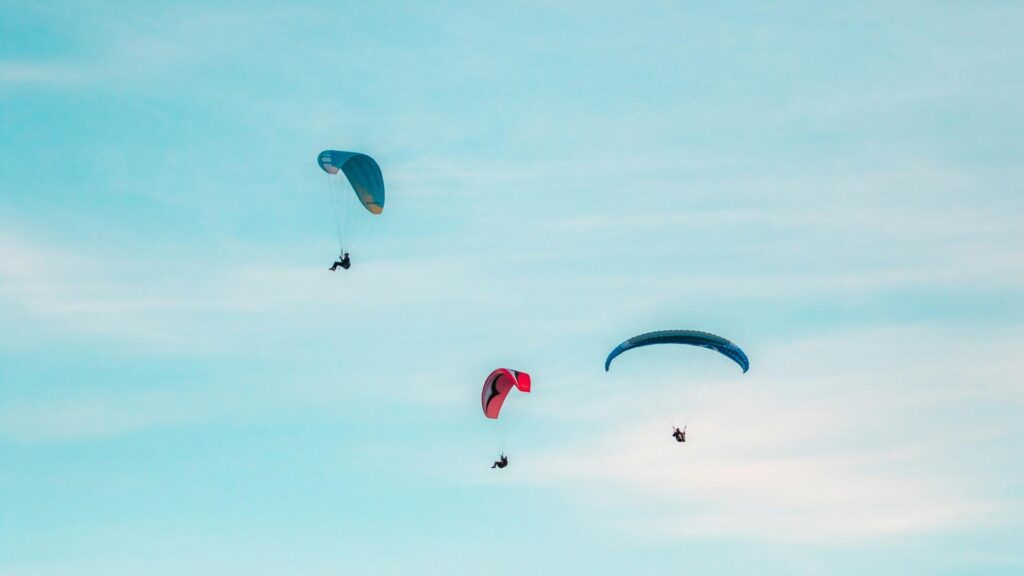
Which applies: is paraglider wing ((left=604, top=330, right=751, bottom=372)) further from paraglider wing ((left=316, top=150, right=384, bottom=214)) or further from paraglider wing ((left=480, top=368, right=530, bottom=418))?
paraglider wing ((left=316, top=150, right=384, bottom=214))

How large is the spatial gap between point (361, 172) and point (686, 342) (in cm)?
1962

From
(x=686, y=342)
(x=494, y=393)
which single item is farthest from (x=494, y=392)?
Result: (x=686, y=342)

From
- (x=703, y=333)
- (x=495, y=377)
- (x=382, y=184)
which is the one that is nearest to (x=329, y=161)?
(x=382, y=184)

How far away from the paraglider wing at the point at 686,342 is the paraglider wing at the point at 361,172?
15.1m

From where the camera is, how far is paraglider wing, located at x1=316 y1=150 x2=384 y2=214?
8019 cm

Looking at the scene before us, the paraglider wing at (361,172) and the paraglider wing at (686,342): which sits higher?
the paraglider wing at (361,172)

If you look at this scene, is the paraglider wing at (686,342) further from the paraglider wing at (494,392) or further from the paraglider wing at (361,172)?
the paraglider wing at (361,172)

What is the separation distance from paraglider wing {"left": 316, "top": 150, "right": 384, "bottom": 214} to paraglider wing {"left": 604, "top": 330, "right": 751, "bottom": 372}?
15099mm

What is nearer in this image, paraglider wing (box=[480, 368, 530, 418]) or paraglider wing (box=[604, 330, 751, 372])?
paraglider wing (box=[604, 330, 751, 372])

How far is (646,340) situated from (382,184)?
16.7 metres

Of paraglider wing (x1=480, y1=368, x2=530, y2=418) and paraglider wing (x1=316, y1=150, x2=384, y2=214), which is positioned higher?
paraglider wing (x1=316, y1=150, x2=384, y2=214)

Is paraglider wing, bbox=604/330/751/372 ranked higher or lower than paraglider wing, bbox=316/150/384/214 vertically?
lower

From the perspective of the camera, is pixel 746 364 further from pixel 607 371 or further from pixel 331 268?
pixel 331 268

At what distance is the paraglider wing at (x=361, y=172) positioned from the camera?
80.2 metres
